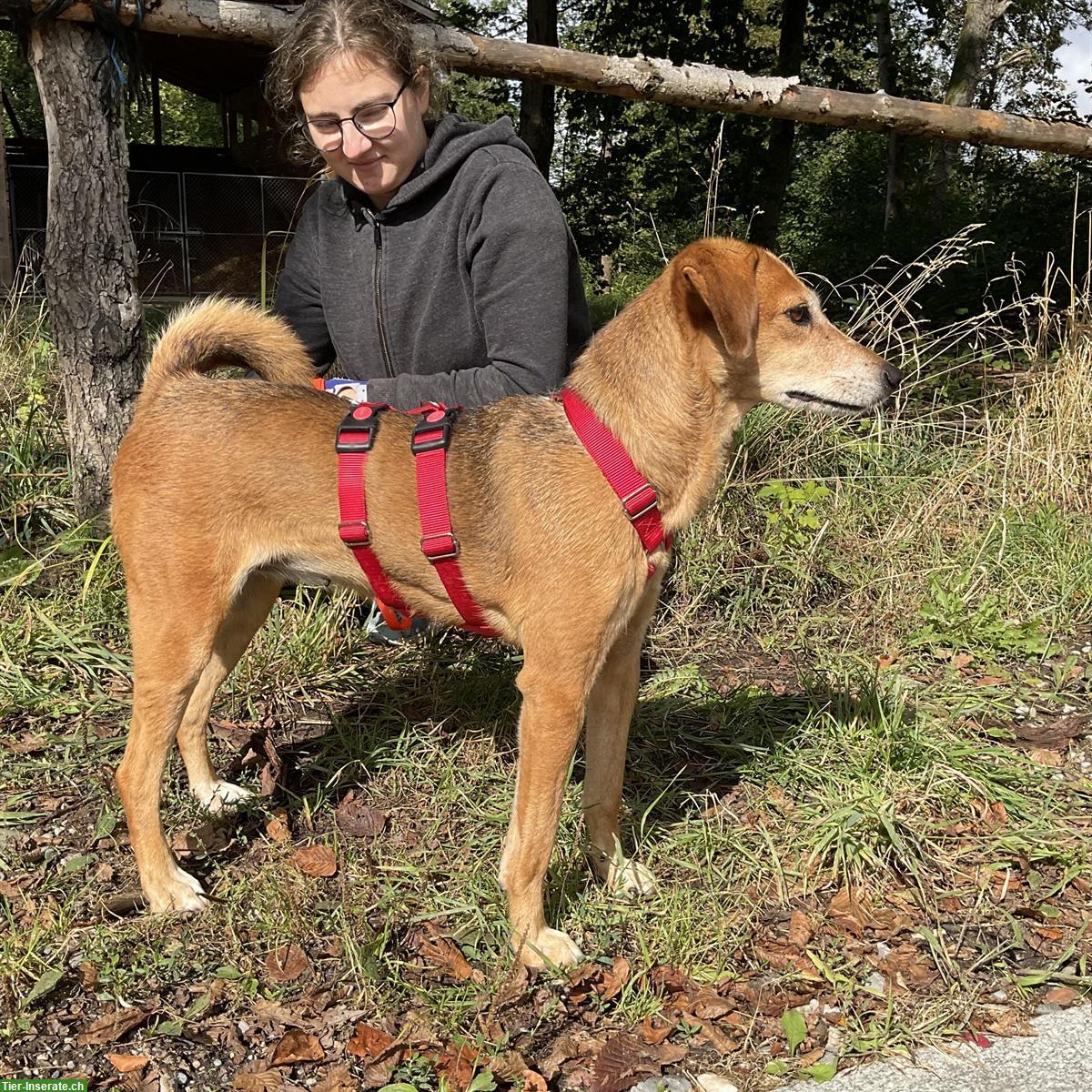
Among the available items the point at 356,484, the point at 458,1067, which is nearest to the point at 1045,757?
the point at 458,1067

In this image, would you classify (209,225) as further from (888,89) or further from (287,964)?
(888,89)

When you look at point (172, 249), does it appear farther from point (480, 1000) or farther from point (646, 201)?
point (480, 1000)

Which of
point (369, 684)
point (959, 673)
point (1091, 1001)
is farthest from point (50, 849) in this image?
point (959, 673)

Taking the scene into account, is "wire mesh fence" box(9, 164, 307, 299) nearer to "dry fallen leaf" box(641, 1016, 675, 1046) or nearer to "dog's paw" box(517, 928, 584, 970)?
"dog's paw" box(517, 928, 584, 970)

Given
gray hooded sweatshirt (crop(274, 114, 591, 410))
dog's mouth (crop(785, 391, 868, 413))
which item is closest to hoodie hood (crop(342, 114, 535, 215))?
gray hooded sweatshirt (crop(274, 114, 591, 410))

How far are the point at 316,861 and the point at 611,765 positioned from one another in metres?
1.02

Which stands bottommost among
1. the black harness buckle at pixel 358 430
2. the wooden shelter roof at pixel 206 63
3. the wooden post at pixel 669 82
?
the black harness buckle at pixel 358 430

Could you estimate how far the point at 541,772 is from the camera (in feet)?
8.94

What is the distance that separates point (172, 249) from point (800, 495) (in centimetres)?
989

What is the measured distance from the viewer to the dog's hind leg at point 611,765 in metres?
3.11

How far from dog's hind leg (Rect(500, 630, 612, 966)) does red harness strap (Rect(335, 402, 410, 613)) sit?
568 mm

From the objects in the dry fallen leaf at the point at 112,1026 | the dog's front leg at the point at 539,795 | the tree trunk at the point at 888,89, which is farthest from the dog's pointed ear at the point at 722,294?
the tree trunk at the point at 888,89

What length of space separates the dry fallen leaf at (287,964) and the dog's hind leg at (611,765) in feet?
3.19

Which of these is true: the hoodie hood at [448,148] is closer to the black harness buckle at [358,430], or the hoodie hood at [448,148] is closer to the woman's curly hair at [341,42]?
the woman's curly hair at [341,42]
